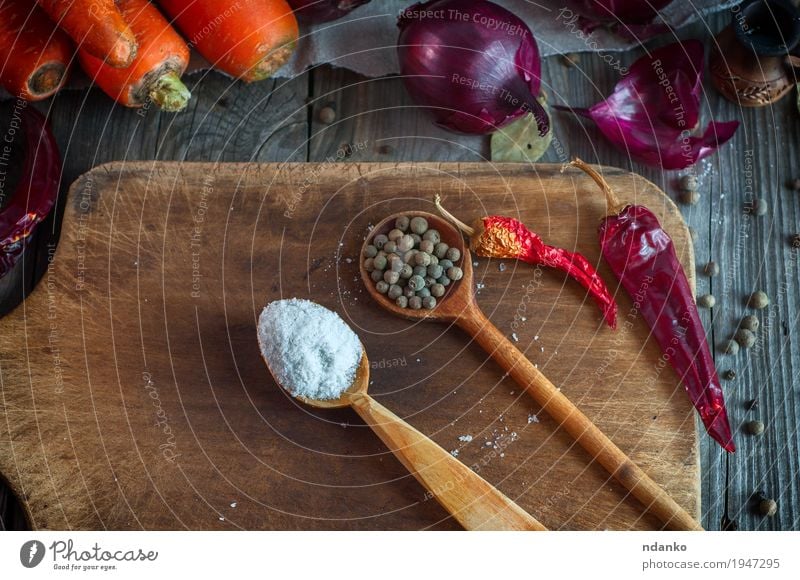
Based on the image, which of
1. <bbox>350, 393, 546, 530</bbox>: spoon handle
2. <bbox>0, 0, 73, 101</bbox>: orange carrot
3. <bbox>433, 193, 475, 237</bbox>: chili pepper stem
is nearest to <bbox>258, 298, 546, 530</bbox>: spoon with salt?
<bbox>350, 393, 546, 530</bbox>: spoon handle

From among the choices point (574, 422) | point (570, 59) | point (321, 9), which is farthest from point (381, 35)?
point (574, 422)

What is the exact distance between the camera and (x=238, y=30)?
79 centimetres

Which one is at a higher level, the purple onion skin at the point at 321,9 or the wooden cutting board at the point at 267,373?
the purple onion skin at the point at 321,9

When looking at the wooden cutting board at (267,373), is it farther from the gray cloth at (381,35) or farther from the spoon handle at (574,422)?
the gray cloth at (381,35)

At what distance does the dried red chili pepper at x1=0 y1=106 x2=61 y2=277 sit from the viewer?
31.0 inches

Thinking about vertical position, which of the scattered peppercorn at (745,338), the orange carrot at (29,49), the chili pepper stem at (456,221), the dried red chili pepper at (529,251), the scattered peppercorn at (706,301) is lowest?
the scattered peppercorn at (745,338)

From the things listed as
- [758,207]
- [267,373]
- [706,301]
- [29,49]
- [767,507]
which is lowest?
[767,507]

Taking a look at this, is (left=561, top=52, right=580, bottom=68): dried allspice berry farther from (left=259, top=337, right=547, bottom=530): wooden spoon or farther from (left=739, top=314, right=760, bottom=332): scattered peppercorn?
(left=259, top=337, right=547, bottom=530): wooden spoon

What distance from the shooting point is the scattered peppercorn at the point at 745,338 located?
81 centimetres

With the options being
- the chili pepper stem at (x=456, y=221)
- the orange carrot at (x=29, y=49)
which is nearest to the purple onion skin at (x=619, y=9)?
the chili pepper stem at (x=456, y=221)

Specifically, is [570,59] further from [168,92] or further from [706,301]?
[168,92]

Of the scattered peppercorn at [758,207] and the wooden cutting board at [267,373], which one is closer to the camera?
the wooden cutting board at [267,373]

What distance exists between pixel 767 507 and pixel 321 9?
0.69 metres
